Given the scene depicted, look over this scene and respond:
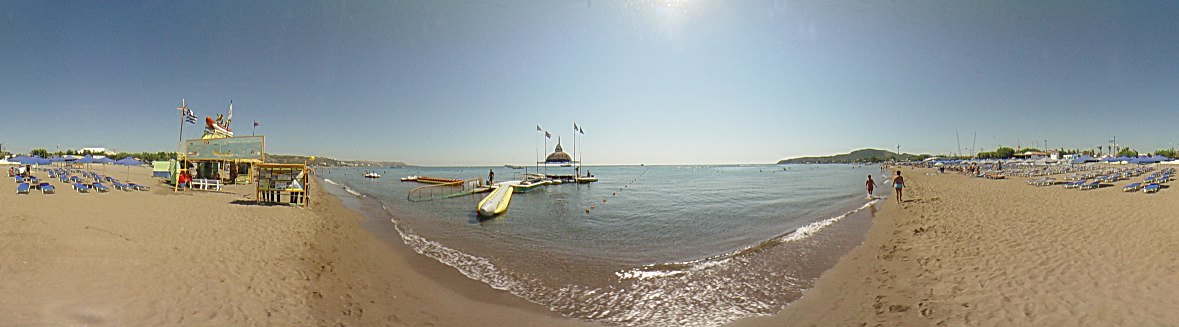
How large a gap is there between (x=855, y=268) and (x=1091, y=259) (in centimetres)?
379

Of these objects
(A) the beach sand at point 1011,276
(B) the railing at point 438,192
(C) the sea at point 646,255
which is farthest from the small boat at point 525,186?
(A) the beach sand at point 1011,276

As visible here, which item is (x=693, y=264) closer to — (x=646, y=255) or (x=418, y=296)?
(x=646, y=255)

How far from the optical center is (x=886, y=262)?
349 inches

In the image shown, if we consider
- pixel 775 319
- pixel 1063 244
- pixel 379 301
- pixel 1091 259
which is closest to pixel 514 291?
pixel 379 301

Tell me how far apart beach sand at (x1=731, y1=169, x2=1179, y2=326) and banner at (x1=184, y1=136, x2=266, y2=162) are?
80.0 ft

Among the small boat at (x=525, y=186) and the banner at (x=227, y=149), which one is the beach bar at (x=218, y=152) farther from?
the small boat at (x=525, y=186)

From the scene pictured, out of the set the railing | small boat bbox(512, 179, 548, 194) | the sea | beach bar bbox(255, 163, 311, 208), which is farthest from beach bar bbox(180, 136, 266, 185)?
small boat bbox(512, 179, 548, 194)

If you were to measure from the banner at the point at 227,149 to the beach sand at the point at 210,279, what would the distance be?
32.9 ft

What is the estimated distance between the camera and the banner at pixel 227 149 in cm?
2055

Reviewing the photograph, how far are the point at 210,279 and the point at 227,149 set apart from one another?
20.5m

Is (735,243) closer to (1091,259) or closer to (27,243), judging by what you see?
(1091,259)

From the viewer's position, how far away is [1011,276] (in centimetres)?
679

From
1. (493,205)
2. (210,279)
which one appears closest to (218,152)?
(493,205)

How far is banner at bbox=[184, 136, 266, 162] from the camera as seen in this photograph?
20547 mm
